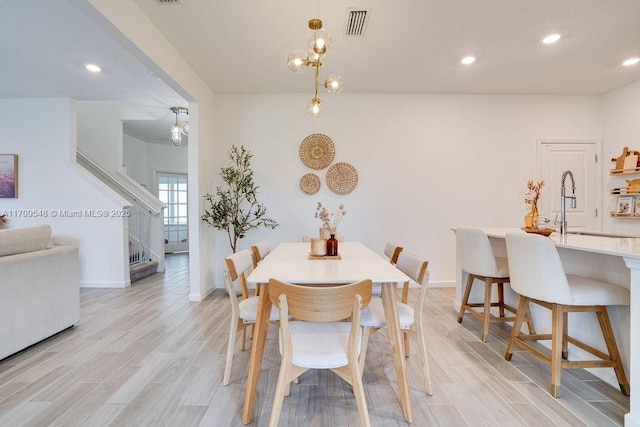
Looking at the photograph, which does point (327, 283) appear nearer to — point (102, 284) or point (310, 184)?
point (310, 184)

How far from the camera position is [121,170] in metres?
5.52

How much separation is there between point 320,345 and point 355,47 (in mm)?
2855

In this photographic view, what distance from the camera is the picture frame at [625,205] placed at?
13.0ft

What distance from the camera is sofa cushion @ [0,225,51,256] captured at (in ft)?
7.55


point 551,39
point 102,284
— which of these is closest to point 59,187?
point 102,284

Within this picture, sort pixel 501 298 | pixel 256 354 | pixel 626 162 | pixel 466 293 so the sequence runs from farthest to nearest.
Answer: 1. pixel 626 162
2. pixel 466 293
3. pixel 501 298
4. pixel 256 354

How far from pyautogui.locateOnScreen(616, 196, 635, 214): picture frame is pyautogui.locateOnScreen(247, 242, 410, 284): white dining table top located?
405 centimetres

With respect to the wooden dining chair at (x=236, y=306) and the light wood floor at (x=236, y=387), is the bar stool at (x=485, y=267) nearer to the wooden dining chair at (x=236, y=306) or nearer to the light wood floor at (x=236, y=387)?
the light wood floor at (x=236, y=387)

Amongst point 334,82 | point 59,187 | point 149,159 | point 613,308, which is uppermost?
point 149,159

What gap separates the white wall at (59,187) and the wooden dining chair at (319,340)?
402cm

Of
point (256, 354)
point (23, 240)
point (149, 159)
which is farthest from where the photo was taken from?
point (149, 159)

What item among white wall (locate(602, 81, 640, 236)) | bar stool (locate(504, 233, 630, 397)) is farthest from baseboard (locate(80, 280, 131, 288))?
white wall (locate(602, 81, 640, 236))

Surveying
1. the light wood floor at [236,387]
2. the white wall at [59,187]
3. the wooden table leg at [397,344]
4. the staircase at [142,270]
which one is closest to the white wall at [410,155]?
the staircase at [142,270]

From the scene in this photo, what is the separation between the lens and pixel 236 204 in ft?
13.0
